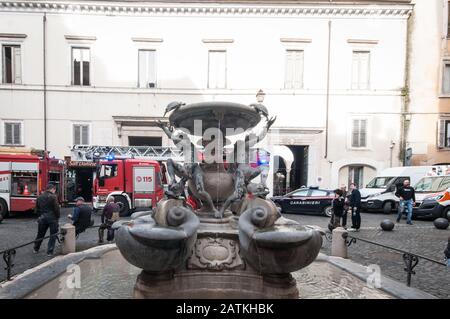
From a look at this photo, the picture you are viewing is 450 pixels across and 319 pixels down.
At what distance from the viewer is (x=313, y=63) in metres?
21.9

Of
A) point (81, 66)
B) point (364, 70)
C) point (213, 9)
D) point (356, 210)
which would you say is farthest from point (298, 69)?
point (81, 66)

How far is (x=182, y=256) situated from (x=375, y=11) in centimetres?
2309

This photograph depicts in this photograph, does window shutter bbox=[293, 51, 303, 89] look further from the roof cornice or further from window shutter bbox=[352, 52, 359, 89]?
window shutter bbox=[352, 52, 359, 89]

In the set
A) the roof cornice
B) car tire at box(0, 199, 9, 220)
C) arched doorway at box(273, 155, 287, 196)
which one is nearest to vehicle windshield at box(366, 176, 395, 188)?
arched doorway at box(273, 155, 287, 196)

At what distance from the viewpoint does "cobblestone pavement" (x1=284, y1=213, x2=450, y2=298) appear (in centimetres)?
631

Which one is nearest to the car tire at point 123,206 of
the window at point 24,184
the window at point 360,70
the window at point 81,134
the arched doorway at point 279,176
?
the window at point 24,184

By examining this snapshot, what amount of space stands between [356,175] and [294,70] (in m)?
8.05

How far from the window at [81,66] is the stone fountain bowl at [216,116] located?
18.6 metres

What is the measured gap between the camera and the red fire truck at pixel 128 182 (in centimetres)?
1614

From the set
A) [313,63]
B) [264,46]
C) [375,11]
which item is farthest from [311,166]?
[375,11]

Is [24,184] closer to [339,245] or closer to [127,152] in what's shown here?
[127,152]

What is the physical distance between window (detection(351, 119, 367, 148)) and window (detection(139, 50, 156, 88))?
13.5 meters
